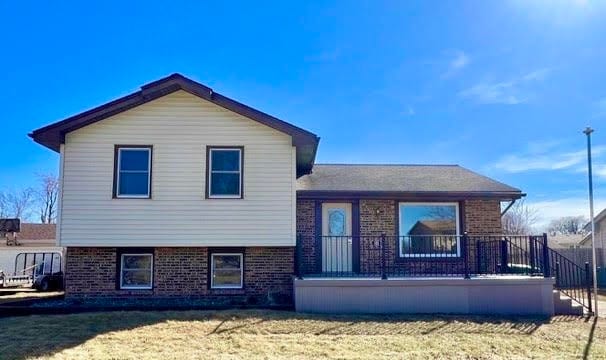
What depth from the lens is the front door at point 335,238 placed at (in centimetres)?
1353

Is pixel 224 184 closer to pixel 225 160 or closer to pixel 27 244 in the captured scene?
pixel 225 160

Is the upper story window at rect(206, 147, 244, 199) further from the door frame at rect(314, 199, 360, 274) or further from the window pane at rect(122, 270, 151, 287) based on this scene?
the door frame at rect(314, 199, 360, 274)

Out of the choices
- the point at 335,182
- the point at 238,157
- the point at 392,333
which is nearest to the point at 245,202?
the point at 238,157

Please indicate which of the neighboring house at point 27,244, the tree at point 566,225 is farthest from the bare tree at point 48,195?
the tree at point 566,225

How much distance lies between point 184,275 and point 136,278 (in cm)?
121

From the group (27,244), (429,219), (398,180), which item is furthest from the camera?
(27,244)

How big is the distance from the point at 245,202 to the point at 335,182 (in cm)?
358

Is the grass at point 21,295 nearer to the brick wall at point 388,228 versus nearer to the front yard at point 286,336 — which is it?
the front yard at point 286,336

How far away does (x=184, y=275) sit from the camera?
1206 centimetres

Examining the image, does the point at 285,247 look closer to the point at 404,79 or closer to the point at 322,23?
the point at 322,23

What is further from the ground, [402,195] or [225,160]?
[225,160]

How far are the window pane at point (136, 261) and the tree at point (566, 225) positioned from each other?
65459mm

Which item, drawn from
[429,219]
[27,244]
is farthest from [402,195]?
[27,244]

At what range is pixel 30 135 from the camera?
1171 centimetres
